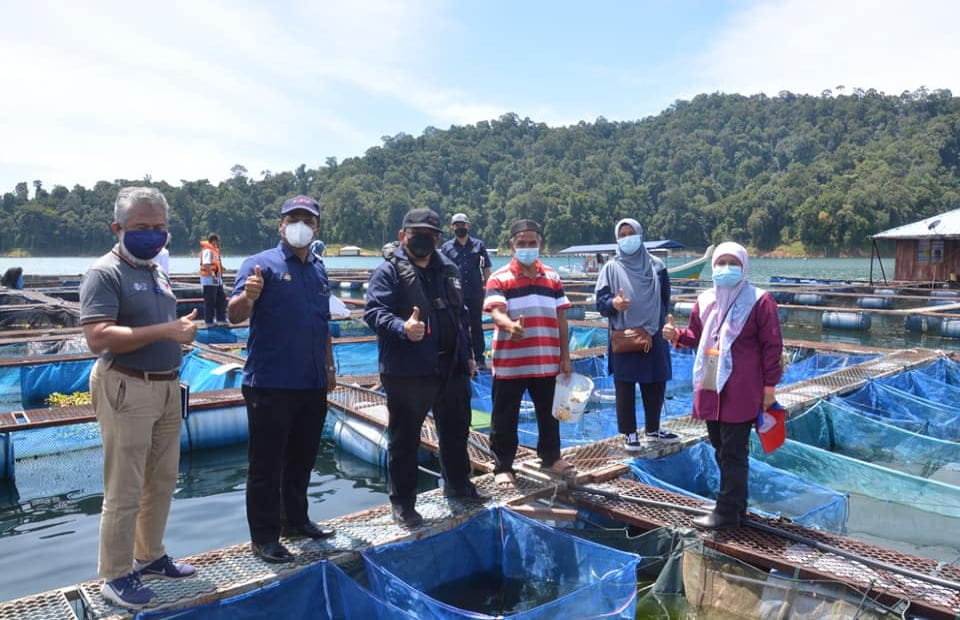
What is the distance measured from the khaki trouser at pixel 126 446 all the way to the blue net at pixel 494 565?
108 cm

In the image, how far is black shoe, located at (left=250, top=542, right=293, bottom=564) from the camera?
327 centimetres

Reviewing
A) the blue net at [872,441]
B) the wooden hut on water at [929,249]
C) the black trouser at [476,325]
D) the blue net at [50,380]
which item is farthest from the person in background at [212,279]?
the wooden hut on water at [929,249]

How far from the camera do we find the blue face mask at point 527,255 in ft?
13.5

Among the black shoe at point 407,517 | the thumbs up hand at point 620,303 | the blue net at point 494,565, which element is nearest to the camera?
the blue net at point 494,565

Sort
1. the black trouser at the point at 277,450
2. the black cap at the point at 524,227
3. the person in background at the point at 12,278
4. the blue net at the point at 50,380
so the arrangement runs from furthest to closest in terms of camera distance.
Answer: the person in background at the point at 12,278 → the blue net at the point at 50,380 → the black cap at the point at 524,227 → the black trouser at the point at 277,450

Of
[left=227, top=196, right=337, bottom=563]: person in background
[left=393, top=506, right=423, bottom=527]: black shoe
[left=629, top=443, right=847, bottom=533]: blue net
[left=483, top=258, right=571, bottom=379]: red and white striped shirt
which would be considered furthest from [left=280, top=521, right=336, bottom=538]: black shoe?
[left=629, top=443, right=847, bottom=533]: blue net

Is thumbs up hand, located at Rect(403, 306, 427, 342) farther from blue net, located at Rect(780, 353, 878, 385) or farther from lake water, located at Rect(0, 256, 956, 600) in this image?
blue net, located at Rect(780, 353, 878, 385)

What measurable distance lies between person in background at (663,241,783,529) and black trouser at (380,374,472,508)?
133 cm

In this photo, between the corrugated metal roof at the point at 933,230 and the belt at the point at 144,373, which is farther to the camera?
the corrugated metal roof at the point at 933,230

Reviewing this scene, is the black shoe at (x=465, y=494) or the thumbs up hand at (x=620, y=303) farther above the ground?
the thumbs up hand at (x=620, y=303)

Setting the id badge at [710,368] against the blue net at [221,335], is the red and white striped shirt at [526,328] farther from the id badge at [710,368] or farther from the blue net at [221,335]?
the blue net at [221,335]

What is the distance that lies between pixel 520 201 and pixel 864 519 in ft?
275

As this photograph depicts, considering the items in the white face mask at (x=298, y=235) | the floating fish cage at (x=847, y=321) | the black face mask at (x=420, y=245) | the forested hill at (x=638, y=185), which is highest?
the forested hill at (x=638, y=185)

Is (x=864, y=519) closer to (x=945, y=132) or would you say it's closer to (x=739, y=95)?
(x=945, y=132)
